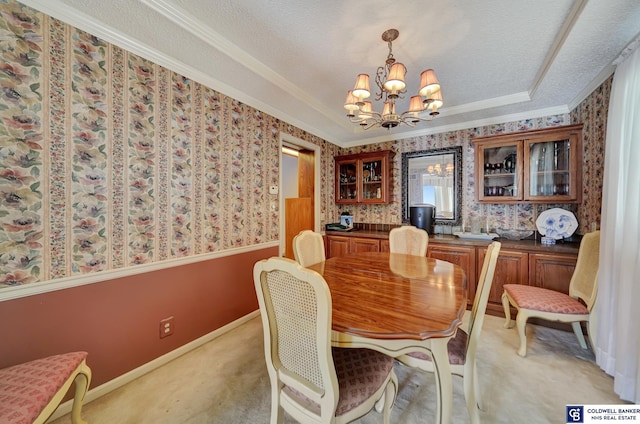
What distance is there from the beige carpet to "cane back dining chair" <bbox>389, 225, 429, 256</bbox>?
1.00 meters

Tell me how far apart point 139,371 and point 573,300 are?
11.7 ft

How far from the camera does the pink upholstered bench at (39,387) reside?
881 mm

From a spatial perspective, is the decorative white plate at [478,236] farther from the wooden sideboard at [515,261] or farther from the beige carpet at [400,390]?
the beige carpet at [400,390]

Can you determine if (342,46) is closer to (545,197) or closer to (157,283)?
(157,283)

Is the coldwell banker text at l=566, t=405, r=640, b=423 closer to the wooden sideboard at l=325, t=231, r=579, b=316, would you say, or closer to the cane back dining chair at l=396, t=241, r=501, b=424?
the cane back dining chair at l=396, t=241, r=501, b=424

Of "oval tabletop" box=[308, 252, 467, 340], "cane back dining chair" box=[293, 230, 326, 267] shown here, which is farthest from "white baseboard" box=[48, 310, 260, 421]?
"oval tabletop" box=[308, 252, 467, 340]

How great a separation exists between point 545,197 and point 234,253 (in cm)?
359

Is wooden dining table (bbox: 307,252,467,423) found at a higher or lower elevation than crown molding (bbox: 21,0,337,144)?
lower

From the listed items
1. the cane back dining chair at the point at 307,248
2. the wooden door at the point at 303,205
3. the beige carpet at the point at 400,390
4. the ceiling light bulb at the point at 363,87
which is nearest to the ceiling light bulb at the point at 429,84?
the ceiling light bulb at the point at 363,87

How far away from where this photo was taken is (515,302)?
205cm

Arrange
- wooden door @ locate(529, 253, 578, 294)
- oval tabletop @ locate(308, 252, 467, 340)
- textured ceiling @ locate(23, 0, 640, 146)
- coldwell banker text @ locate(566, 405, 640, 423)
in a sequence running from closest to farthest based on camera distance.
A: oval tabletop @ locate(308, 252, 467, 340)
coldwell banker text @ locate(566, 405, 640, 423)
textured ceiling @ locate(23, 0, 640, 146)
wooden door @ locate(529, 253, 578, 294)

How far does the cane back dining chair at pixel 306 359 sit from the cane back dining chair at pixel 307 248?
982 mm

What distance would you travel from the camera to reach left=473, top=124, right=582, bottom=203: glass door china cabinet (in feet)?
8.32

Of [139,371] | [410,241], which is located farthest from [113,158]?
[410,241]
